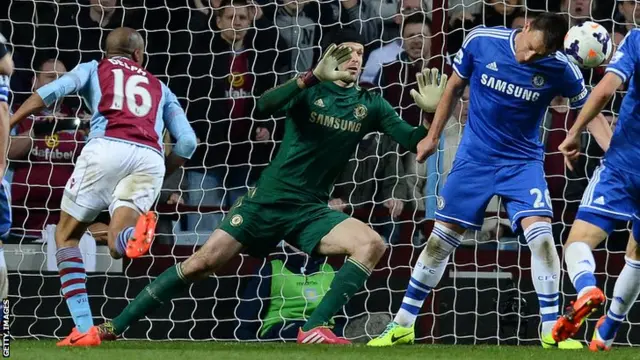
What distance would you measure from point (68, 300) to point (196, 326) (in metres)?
1.65

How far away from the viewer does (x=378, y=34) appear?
1053 centimetres

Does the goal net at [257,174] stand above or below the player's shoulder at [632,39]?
below

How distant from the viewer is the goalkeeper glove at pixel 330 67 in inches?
310

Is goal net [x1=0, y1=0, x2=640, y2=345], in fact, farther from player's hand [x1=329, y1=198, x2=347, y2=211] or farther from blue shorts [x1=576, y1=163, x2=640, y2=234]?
blue shorts [x1=576, y1=163, x2=640, y2=234]

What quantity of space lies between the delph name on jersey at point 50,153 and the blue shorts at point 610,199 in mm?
4340

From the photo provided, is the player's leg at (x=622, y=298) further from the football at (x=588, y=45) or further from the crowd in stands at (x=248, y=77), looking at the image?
the crowd in stands at (x=248, y=77)

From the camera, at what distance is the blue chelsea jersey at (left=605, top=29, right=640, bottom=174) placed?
7062 mm

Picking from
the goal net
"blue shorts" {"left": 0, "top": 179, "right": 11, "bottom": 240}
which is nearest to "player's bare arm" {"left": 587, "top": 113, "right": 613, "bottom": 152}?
the goal net

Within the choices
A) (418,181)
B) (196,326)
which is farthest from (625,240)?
(196,326)

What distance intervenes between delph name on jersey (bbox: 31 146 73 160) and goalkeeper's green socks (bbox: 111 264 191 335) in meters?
2.49

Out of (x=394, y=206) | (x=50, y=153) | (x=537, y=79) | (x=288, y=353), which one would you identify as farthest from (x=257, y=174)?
(x=288, y=353)

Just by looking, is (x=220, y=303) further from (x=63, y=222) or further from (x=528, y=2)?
(x=528, y=2)

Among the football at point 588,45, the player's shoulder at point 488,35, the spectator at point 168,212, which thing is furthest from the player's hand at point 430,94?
the spectator at point 168,212

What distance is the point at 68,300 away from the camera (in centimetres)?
848
